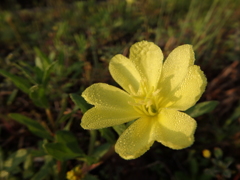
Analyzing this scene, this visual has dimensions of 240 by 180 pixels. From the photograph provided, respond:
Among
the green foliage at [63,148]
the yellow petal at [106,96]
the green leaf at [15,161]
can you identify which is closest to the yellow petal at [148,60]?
the yellow petal at [106,96]

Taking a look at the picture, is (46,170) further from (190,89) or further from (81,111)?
(190,89)

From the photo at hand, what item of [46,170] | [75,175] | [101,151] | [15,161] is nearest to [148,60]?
[101,151]

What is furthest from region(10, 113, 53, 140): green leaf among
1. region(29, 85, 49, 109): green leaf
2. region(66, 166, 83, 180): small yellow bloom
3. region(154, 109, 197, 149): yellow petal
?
region(154, 109, 197, 149): yellow petal

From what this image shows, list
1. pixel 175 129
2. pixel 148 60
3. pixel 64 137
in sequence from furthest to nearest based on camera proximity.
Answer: pixel 64 137 < pixel 148 60 < pixel 175 129

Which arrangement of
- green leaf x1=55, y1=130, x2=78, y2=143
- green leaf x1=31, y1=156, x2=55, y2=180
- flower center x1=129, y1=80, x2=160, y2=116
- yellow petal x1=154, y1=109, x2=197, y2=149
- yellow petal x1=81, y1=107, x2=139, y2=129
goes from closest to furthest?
yellow petal x1=154, y1=109, x2=197, y2=149 < yellow petal x1=81, y1=107, x2=139, y2=129 < flower center x1=129, y1=80, x2=160, y2=116 < green leaf x1=55, y1=130, x2=78, y2=143 < green leaf x1=31, y1=156, x2=55, y2=180

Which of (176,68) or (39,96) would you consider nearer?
(176,68)

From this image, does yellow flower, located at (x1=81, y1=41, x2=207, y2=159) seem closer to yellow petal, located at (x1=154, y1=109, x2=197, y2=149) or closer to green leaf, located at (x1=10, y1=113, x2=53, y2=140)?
yellow petal, located at (x1=154, y1=109, x2=197, y2=149)

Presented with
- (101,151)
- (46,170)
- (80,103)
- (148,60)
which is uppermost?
(148,60)
